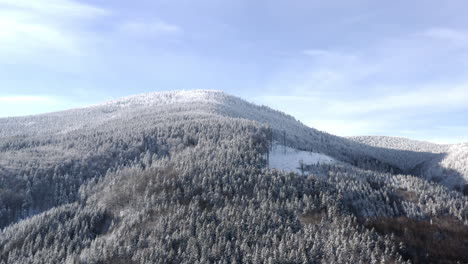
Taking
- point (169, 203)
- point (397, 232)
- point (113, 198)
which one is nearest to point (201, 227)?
point (169, 203)

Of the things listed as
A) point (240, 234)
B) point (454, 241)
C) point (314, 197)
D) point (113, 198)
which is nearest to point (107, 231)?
point (113, 198)

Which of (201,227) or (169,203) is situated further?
(169,203)

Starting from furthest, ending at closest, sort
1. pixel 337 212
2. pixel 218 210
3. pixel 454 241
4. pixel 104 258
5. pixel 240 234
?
pixel 454 241
pixel 337 212
pixel 218 210
pixel 240 234
pixel 104 258

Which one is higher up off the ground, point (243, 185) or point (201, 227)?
point (243, 185)

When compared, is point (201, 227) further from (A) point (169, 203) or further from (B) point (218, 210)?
(A) point (169, 203)

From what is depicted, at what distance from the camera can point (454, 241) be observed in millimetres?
197500

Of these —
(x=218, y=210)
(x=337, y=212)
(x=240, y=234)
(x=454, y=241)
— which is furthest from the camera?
(x=454, y=241)

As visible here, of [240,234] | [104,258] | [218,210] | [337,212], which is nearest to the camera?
[104,258]

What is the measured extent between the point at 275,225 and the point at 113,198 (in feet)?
271

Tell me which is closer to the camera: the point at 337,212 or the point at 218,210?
the point at 218,210

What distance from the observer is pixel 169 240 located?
473 feet

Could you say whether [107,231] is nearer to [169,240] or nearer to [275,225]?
[169,240]

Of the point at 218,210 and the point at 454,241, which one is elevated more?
the point at 218,210

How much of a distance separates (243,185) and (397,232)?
253 ft
